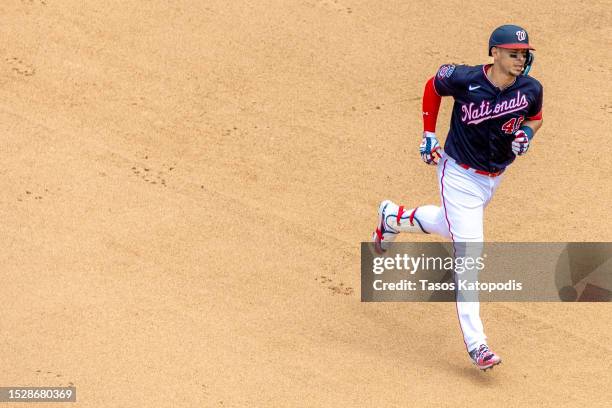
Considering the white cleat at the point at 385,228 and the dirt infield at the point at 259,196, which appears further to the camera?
the white cleat at the point at 385,228

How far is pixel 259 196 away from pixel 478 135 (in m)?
3.05

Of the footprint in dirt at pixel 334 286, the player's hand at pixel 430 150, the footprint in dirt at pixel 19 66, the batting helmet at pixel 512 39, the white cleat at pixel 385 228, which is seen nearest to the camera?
the batting helmet at pixel 512 39

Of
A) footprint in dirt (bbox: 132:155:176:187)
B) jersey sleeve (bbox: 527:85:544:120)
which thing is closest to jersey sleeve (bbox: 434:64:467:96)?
jersey sleeve (bbox: 527:85:544:120)

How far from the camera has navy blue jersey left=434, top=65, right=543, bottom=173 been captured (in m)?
9.20

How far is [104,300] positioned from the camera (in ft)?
31.9

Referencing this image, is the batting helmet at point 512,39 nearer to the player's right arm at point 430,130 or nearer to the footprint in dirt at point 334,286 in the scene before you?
the player's right arm at point 430,130

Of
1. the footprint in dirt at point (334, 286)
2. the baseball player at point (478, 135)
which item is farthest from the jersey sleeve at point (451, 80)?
the footprint in dirt at point (334, 286)

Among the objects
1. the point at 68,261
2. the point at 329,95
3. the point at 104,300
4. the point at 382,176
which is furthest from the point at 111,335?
the point at 329,95

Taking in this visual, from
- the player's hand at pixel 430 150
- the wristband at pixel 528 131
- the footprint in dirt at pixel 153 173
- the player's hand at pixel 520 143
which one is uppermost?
Answer: the wristband at pixel 528 131

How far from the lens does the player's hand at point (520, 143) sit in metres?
9.08

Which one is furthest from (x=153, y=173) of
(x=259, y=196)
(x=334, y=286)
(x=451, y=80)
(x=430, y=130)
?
(x=451, y=80)

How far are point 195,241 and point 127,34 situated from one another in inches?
164

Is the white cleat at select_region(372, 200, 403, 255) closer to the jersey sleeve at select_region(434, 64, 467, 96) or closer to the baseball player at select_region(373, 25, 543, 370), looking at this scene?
the baseball player at select_region(373, 25, 543, 370)

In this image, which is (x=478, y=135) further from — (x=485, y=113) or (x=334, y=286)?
(x=334, y=286)
